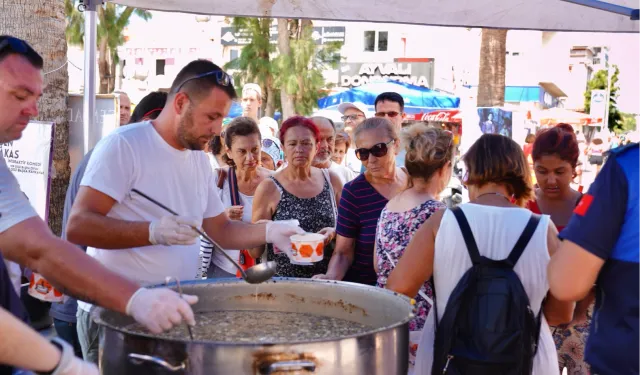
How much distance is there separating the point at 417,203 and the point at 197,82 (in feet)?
3.70

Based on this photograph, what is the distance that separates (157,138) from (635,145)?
1.79m

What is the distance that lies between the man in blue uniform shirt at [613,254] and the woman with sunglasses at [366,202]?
5.71ft

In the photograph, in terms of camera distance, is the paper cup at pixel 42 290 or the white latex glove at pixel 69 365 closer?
the white latex glove at pixel 69 365

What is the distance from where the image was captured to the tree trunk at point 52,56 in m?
5.46

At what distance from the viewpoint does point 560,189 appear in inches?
149

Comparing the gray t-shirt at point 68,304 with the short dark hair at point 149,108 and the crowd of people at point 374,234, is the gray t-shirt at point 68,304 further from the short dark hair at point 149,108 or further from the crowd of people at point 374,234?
the short dark hair at point 149,108

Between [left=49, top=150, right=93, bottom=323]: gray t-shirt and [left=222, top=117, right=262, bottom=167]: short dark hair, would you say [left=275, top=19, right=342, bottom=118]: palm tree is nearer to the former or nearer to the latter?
[left=222, top=117, right=262, bottom=167]: short dark hair

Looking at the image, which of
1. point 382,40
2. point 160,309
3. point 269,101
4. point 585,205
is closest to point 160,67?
point 382,40

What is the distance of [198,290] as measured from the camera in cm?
274

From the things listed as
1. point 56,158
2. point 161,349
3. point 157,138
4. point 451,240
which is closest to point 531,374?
point 451,240

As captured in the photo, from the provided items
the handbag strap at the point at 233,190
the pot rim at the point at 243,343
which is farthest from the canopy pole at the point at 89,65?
the pot rim at the point at 243,343

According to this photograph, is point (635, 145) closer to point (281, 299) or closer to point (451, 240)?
point (451, 240)

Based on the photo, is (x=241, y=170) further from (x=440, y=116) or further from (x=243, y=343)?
(x=440, y=116)

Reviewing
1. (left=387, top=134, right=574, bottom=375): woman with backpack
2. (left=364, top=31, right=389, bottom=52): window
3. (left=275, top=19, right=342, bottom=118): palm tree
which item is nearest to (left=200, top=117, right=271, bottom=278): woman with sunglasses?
(left=387, top=134, right=574, bottom=375): woman with backpack
